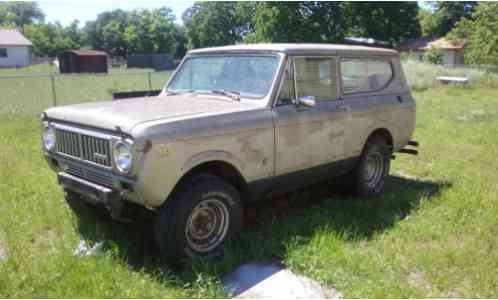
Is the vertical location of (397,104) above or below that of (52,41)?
below

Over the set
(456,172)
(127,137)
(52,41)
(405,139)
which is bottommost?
(456,172)

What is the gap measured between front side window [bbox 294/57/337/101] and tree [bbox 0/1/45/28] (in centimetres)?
11652

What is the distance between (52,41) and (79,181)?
80.2 metres

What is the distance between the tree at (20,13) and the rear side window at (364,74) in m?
116

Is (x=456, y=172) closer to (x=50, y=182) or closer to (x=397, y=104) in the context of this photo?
(x=397, y=104)

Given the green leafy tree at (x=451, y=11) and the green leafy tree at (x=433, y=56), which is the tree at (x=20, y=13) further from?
the green leafy tree at (x=433, y=56)

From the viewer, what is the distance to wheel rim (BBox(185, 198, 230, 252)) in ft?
12.9

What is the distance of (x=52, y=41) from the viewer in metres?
75.0

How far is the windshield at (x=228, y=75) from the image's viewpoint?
4.57 metres

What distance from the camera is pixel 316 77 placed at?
4973mm

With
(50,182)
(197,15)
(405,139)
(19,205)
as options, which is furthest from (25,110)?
(197,15)

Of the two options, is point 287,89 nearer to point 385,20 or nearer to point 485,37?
point 485,37

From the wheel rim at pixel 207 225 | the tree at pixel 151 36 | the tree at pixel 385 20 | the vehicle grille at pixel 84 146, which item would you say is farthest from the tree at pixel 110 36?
the wheel rim at pixel 207 225

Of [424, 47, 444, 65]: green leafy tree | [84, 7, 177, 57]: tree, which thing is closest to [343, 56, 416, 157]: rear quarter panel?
[424, 47, 444, 65]: green leafy tree
